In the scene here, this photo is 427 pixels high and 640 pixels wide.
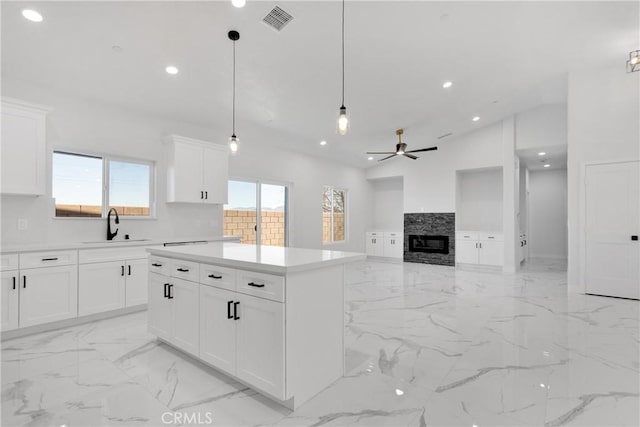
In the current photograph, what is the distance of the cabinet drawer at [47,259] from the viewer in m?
3.06

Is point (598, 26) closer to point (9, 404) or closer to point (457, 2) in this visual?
point (457, 2)

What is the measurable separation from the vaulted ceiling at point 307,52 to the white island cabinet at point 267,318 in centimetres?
212

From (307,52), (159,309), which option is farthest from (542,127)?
(159,309)

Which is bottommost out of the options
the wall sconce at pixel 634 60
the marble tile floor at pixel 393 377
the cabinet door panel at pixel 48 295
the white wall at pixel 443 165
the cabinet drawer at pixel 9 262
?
the marble tile floor at pixel 393 377

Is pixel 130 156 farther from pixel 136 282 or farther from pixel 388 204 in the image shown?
pixel 388 204

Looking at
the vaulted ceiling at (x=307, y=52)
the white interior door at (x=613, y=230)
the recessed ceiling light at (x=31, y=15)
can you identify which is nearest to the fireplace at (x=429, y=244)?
the white interior door at (x=613, y=230)

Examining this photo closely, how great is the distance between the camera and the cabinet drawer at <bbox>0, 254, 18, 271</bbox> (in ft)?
9.62

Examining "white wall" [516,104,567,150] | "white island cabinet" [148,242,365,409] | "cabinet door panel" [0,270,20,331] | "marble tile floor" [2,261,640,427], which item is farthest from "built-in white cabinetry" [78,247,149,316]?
"white wall" [516,104,567,150]

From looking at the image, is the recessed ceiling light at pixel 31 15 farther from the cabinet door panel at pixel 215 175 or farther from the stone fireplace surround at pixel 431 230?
the stone fireplace surround at pixel 431 230

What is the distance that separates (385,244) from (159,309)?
6832 mm

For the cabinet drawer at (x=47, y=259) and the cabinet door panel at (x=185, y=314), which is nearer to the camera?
the cabinet door panel at (x=185, y=314)

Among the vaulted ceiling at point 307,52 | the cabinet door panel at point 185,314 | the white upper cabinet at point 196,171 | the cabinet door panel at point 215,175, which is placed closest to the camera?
the cabinet door panel at point 185,314

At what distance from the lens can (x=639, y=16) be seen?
343 cm

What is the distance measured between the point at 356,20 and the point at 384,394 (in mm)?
3148
